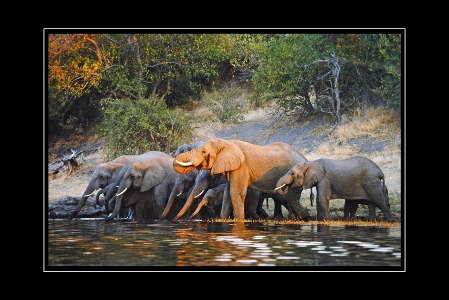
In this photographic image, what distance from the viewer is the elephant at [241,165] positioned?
18.3 metres

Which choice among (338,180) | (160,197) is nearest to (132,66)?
(160,197)

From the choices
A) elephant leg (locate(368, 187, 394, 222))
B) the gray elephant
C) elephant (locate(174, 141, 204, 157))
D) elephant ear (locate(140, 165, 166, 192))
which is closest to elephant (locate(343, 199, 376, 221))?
elephant leg (locate(368, 187, 394, 222))

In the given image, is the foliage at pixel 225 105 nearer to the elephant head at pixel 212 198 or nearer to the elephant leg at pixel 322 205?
the elephant head at pixel 212 198

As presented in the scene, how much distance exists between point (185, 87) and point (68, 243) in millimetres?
5126

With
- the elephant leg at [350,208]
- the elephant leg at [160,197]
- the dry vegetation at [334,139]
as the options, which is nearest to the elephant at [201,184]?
the elephant leg at [160,197]

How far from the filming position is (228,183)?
18.6 m

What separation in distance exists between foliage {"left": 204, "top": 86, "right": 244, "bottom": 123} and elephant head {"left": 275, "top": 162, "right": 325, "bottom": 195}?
239 centimetres

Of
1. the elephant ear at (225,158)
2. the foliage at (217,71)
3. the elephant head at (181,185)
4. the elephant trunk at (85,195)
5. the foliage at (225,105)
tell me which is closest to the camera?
the foliage at (217,71)

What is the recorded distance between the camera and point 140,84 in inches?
784

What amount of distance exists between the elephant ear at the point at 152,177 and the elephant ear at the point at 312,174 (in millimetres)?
2828

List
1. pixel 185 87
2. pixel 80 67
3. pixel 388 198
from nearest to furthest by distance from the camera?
pixel 388 198 → pixel 80 67 → pixel 185 87
